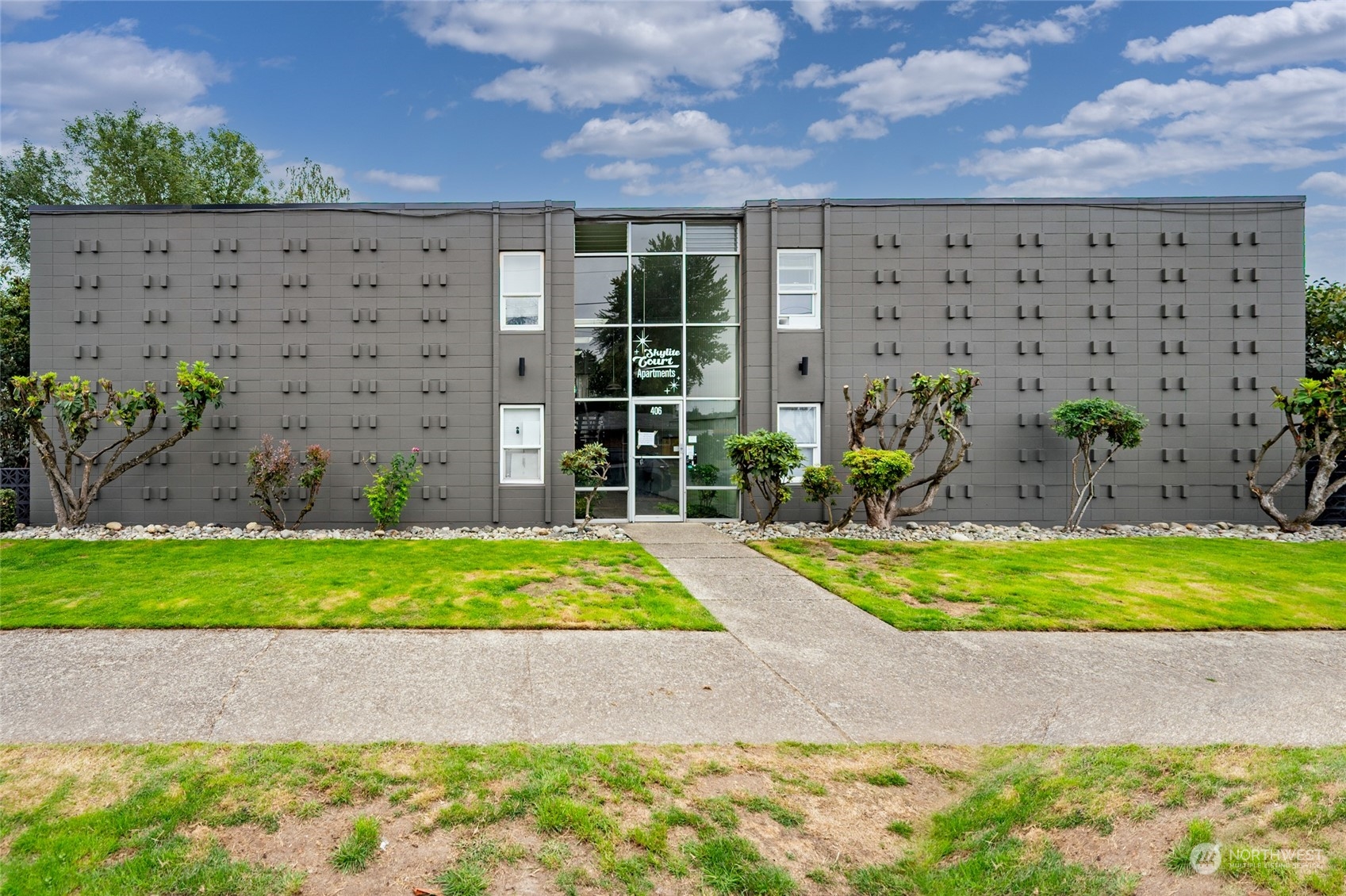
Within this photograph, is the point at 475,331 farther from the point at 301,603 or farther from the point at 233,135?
the point at 233,135

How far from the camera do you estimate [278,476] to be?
1166 centimetres

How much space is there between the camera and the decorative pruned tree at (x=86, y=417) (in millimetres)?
11305

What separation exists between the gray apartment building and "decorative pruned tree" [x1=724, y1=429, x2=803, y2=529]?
3.47ft

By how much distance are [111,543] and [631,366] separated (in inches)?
347

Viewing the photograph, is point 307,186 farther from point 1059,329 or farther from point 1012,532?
point 1012,532

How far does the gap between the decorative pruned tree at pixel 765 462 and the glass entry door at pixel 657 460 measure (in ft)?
4.62

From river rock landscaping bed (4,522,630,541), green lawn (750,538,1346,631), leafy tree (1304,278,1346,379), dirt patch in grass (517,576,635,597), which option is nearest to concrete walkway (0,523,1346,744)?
green lawn (750,538,1346,631)

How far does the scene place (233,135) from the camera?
25875 mm

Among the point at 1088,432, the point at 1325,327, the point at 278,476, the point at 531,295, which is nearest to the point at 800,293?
the point at 531,295

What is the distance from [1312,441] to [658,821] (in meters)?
14.2

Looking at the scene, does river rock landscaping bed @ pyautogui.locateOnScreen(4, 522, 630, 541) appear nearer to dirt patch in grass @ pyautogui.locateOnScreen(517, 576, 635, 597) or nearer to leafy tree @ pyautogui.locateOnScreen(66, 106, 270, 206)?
dirt patch in grass @ pyautogui.locateOnScreen(517, 576, 635, 597)

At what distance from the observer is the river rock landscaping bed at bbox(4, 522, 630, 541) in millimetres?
11383

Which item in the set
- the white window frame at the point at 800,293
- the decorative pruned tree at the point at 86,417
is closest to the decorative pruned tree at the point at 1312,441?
the white window frame at the point at 800,293

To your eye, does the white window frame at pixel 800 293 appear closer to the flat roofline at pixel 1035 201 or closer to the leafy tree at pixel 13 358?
the flat roofline at pixel 1035 201
